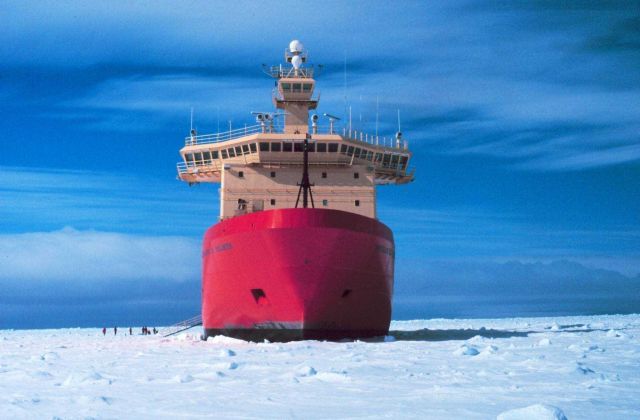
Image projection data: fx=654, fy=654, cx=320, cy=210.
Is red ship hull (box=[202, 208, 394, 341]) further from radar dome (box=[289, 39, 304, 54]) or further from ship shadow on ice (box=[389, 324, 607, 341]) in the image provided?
radar dome (box=[289, 39, 304, 54])

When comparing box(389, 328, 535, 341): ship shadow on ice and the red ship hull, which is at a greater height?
the red ship hull

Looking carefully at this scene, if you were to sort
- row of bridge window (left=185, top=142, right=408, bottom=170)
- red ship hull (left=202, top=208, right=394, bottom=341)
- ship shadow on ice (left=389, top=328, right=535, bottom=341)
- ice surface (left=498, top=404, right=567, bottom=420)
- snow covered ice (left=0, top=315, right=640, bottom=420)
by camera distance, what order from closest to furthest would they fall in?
1. ice surface (left=498, top=404, right=567, bottom=420)
2. snow covered ice (left=0, top=315, right=640, bottom=420)
3. red ship hull (left=202, top=208, right=394, bottom=341)
4. ship shadow on ice (left=389, top=328, right=535, bottom=341)
5. row of bridge window (left=185, top=142, right=408, bottom=170)

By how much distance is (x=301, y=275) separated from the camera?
66.4 feet

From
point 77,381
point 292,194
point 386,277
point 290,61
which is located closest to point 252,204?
point 292,194

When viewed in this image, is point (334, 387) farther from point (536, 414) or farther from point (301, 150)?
point (301, 150)

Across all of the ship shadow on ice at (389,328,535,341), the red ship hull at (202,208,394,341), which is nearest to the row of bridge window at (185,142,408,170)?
the red ship hull at (202,208,394,341)

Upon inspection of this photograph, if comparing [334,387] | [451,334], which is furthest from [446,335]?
[334,387]

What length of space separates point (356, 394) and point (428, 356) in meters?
6.45

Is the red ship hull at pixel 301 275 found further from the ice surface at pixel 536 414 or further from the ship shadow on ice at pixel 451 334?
the ice surface at pixel 536 414

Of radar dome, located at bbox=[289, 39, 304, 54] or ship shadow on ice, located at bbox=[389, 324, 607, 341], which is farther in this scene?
radar dome, located at bbox=[289, 39, 304, 54]

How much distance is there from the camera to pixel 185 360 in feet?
48.1

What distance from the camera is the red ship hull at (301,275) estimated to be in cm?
2034

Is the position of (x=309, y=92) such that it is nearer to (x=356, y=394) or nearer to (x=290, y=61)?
(x=290, y=61)

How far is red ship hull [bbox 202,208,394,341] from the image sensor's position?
801 inches
